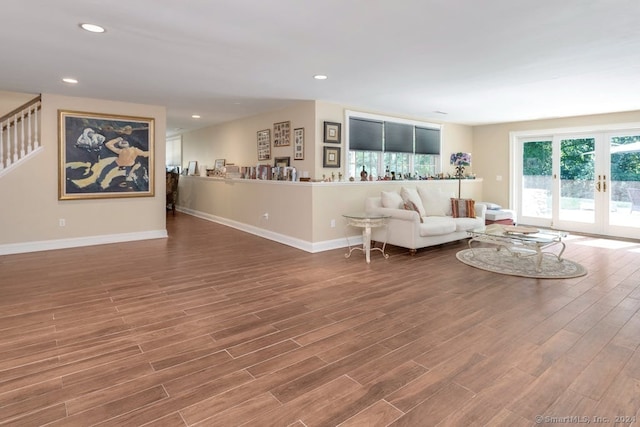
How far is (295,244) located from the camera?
5.96m

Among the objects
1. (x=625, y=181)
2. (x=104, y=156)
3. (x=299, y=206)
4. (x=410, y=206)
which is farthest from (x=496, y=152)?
(x=104, y=156)

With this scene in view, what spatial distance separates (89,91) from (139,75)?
1489 mm

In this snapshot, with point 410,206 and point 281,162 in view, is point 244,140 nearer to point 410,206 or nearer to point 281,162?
point 281,162

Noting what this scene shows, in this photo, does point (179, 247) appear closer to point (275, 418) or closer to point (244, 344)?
point (244, 344)

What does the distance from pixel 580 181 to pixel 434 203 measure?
134 inches

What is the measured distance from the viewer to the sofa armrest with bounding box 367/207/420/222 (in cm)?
528

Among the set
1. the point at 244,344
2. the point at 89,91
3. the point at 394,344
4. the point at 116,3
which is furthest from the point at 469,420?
the point at 89,91

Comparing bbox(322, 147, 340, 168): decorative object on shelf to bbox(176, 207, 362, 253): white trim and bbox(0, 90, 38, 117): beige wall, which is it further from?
bbox(0, 90, 38, 117): beige wall

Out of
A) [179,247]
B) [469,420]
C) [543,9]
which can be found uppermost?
[543,9]

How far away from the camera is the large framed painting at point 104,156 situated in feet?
18.7

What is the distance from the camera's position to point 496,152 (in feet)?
28.0

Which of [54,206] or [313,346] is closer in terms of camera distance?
[313,346]

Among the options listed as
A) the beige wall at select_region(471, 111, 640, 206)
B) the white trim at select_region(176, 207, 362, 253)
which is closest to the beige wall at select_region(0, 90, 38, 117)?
the white trim at select_region(176, 207, 362, 253)

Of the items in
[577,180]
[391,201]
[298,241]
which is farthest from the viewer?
[577,180]
